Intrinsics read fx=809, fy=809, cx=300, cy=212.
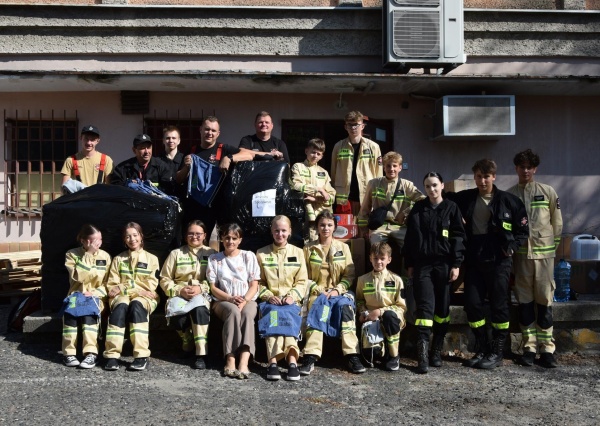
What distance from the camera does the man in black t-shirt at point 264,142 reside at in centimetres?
866

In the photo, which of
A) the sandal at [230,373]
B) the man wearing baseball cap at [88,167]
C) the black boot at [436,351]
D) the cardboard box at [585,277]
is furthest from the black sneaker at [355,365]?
the cardboard box at [585,277]

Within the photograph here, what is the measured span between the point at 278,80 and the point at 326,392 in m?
5.20

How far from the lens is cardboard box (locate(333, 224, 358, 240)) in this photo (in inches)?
346

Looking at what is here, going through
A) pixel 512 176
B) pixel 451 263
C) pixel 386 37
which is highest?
pixel 386 37

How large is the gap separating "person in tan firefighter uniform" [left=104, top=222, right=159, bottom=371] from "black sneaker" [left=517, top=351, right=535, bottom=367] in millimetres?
3594

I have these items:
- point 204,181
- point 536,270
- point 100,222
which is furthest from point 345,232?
point 100,222

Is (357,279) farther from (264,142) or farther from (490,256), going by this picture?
(264,142)

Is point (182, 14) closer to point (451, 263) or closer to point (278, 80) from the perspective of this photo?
point (278, 80)

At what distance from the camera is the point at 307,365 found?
737 centimetres

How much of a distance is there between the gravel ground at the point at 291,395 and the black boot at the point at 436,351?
0.11 meters

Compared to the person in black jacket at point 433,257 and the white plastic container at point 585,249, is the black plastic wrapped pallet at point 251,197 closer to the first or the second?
the person in black jacket at point 433,257

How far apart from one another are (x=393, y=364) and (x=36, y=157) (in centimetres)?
659

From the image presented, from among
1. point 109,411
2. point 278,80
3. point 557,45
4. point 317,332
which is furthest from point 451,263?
point 557,45

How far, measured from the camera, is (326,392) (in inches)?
268
